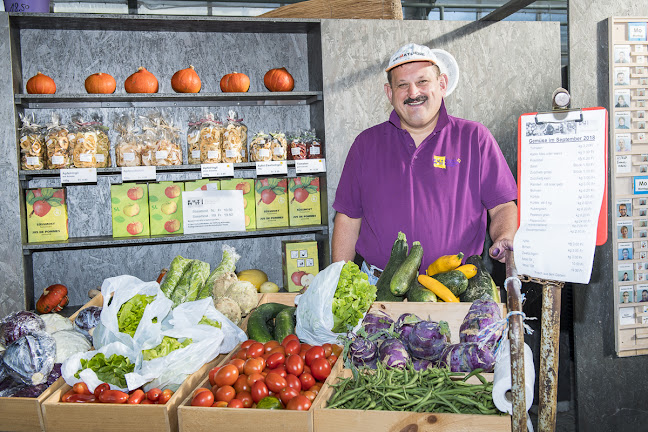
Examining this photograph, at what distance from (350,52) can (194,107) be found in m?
1.19

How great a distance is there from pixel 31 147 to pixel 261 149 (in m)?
1.39

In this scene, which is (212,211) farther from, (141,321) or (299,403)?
(299,403)

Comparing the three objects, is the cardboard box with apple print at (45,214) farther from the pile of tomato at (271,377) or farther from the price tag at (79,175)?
the pile of tomato at (271,377)

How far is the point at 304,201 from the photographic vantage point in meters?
3.78

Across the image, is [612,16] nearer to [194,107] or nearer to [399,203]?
[399,203]

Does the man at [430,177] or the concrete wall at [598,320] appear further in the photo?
the concrete wall at [598,320]

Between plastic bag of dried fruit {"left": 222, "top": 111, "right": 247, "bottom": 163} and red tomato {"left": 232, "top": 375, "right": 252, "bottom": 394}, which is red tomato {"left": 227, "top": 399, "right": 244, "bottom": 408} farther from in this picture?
plastic bag of dried fruit {"left": 222, "top": 111, "right": 247, "bottom": 163}

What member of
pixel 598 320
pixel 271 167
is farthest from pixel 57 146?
pixel 598 320

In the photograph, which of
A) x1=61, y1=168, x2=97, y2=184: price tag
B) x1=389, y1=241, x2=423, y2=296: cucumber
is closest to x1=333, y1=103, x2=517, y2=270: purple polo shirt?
x1=389, y1=241, x2=423, y2=296: cucumber

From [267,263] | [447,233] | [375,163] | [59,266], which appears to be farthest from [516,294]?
[59,266]

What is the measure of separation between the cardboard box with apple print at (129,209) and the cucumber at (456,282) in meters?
2.15

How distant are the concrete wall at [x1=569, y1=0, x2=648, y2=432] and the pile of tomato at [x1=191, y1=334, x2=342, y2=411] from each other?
201 centimetres

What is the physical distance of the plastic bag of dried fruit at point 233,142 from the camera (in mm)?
3521

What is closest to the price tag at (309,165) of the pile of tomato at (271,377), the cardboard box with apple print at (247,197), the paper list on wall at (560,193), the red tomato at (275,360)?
the cardboard box with apple print at (247,197)
